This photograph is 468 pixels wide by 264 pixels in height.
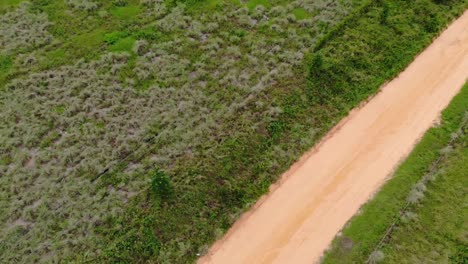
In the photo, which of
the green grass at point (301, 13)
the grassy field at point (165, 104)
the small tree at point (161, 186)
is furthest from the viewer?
the green grass at point (301, 13)

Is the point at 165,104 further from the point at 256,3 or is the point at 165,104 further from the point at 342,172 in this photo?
the point at 256,3

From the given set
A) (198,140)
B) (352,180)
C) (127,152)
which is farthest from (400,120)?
(127,152)

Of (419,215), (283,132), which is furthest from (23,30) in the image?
(419,215)

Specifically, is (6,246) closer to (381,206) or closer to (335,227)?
(335,227)

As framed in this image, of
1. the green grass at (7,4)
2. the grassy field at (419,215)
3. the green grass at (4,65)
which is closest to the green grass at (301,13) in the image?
the grassy field at (419,215)

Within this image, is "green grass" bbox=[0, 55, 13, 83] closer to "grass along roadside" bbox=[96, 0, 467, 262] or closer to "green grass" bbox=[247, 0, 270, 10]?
"grass along roadside" bbox=[96, 0, 467, 262]

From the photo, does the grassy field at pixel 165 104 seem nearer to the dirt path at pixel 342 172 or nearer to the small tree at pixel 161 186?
the small tree at pixel 161 186
